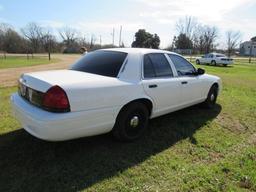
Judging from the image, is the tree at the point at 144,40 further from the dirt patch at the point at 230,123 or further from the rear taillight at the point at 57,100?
the rear taillight at the point at 57,100

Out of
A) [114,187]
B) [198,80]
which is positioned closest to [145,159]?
[114,187]

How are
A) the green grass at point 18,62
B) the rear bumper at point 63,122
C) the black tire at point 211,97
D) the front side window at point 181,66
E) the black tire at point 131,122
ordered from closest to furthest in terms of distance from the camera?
the rear bumper at point 63,122 < the black tire at point 131,122 < the front side window at point 181,66 < the black tire at point 211,97 < the green grass at point 18,62

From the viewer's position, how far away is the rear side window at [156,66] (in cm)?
455

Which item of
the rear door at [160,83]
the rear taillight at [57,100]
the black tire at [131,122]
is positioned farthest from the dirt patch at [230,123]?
the rear taillight at [57,100]

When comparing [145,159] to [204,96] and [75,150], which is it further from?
[204,96]

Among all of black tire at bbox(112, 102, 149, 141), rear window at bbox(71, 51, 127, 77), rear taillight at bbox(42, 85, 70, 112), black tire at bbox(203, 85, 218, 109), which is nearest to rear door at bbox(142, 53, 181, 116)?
black tire at bbox(112, 102, 149, 141)

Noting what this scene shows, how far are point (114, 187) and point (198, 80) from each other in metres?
3.52

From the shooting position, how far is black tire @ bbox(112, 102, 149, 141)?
4094 millimetres

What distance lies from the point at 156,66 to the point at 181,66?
94 cm

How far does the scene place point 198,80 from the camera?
582cm

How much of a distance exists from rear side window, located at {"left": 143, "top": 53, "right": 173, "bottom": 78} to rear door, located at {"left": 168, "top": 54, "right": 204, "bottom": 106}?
0.28m

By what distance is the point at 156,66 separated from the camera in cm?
477

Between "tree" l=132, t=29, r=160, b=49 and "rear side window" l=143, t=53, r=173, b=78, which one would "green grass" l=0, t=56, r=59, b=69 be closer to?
"rear side window" l=143, t=53, r=173, b=78

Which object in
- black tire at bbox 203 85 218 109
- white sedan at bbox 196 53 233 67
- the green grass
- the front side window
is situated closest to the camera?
the front side window
